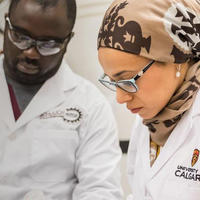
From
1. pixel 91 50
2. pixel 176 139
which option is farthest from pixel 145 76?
pixel 91 50

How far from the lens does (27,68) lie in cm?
162

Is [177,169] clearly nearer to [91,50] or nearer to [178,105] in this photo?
[178,105]

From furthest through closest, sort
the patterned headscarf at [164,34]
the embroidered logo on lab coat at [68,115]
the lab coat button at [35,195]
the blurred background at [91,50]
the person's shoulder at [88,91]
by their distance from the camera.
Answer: the blurred background at [91,50] → the person's shoulder at [88,91] → the embroidered logo on lab coat at [68,115] → the lab coat button at [35,195] → the patterned headscarf at [164,34]

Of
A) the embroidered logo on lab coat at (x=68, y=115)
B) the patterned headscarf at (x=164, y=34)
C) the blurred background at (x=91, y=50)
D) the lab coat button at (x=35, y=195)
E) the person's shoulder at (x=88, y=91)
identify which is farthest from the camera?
the blurred background at (x=91, y=50)

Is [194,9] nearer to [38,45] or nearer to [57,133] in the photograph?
[38,45]

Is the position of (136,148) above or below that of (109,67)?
below

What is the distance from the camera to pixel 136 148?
1.35 metres

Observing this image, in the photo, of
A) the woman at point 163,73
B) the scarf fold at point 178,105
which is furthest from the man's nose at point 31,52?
the scarf fold at point 178,105

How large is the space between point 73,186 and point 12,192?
0.28 metres

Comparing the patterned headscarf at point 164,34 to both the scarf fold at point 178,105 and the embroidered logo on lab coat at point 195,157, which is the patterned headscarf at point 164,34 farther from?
the embroidered logo on lab coat at point 195,157

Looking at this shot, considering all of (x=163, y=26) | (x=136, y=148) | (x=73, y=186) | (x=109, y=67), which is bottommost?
(x=73, y=186)

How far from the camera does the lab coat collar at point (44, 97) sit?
1.62 m

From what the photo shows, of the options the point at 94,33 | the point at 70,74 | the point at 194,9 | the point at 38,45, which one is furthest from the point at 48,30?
the point at 194,9

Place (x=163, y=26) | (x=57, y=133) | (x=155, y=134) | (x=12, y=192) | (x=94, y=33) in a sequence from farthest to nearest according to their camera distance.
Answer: (x=94, y=33)
(x=57, y=133)
(x=12, y=192)
(x=155, y=134)
(x=163, y=26)
